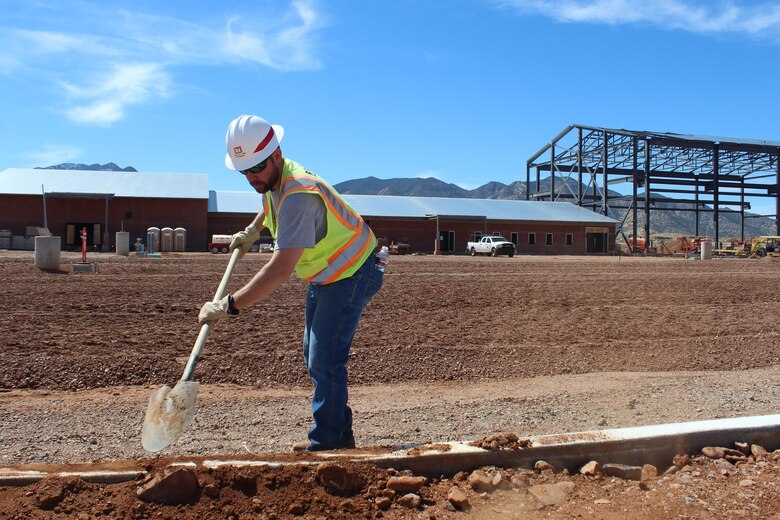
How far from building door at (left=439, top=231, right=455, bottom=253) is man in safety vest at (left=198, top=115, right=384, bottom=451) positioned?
140ft

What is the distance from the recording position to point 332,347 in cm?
373

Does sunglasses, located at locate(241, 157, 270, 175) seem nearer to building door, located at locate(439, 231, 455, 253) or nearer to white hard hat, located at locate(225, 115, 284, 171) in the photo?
white hard hat, located at locate(225, 115, 284, 171)

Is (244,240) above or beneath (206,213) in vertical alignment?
beneath

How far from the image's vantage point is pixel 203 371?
23.2 ft

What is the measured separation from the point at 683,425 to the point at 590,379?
3670 millimetres

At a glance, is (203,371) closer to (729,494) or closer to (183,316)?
(183,316)

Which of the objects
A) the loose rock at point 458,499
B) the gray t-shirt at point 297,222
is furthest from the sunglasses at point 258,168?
the loose rock at point 458,499

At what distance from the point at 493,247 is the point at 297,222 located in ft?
118

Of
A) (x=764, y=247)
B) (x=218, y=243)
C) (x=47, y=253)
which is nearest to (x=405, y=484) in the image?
(x=47, y=253)

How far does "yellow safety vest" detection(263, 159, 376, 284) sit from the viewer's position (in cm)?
360

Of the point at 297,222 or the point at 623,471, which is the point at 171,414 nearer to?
the point at 297,222

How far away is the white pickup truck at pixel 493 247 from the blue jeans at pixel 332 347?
34.9 meters

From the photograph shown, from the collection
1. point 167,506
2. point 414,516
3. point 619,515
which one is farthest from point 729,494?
point 167,506

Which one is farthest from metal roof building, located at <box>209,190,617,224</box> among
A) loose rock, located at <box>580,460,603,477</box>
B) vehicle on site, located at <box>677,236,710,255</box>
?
loose rock, located at <box>580,460,603,477</box>
